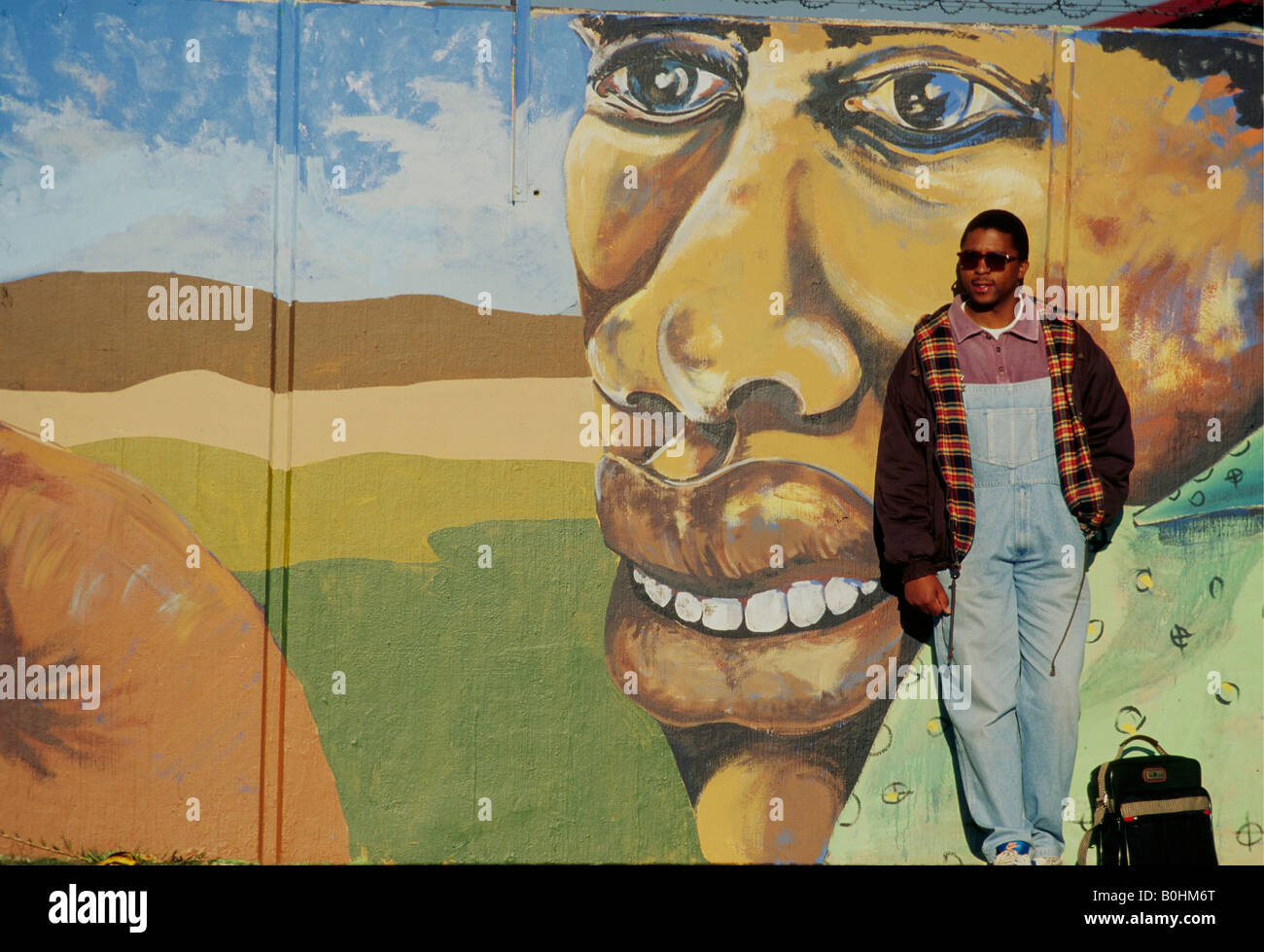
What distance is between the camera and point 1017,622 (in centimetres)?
476

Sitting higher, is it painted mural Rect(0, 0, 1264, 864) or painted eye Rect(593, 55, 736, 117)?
painted eye Rect(593, 55, 736, 117)

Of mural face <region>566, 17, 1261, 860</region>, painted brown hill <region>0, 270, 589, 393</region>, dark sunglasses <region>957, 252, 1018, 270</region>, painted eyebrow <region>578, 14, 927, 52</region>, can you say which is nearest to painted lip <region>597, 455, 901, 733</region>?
mural face <region>566, 17, 1261, 860</region>

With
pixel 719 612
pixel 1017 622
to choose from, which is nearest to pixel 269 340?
pixel 719 612

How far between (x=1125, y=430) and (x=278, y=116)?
328 cm

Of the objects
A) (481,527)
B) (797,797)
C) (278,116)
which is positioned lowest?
(797,797)

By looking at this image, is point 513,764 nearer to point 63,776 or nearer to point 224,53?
point 63,776

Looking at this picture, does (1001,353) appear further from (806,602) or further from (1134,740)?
(1134,740)

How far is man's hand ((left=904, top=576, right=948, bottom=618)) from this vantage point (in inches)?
182

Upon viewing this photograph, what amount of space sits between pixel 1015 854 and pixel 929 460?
1.43 metres

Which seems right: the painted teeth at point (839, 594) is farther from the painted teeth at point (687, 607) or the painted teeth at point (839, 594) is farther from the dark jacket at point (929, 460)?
the painted teeth at point (687, 607)

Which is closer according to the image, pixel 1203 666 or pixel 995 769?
pixel 995 769

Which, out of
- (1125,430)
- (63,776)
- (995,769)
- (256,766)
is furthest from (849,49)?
(63,776)

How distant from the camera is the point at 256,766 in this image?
4.82 m

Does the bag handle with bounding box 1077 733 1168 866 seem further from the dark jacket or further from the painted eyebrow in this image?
the painted eyebrow
